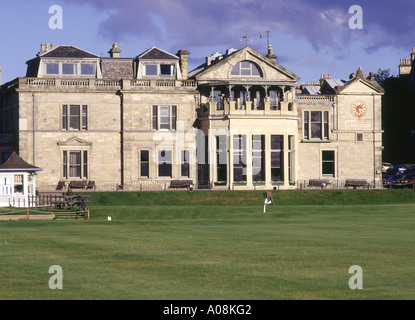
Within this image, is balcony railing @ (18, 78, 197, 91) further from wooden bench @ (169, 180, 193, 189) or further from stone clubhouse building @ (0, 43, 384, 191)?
wooden bench @ (169, 180, 193, 189)

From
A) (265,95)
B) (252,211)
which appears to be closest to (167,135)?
(265,95)

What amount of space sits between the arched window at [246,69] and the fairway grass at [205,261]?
31363mm

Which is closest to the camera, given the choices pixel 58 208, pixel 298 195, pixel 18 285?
pixel 18 285

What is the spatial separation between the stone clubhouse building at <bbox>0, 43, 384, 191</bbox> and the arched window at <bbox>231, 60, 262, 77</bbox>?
3.3 inches

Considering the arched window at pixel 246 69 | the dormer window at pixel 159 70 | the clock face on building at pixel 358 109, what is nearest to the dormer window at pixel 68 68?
the dormer window at pixel 159 70

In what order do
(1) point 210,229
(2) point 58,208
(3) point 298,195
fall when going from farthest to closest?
(3) point 298,195
(2) point 58,208
(1) point 210,229

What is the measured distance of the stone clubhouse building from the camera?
2598 inches

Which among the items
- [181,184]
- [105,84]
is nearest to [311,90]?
[181,184]

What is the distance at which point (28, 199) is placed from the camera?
53156 millimetres

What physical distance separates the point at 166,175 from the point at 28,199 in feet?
56.3

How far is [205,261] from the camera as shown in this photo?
2197 centimetres

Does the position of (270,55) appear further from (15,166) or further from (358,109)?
(15,166)

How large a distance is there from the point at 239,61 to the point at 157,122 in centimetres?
855
